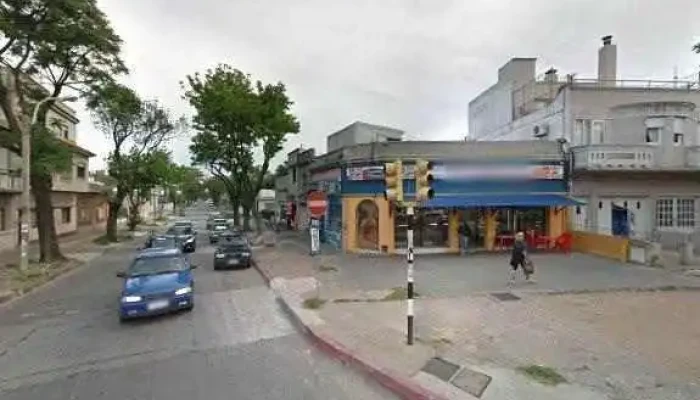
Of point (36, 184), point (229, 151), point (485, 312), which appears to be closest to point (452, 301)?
point (485, 312)

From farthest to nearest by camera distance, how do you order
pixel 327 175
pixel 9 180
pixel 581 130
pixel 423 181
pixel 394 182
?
pixel 9 180 < pixel 327 175 < pixel 581 130 < pixel 394 182 < pixel 423 181

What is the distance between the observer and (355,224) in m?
22.7

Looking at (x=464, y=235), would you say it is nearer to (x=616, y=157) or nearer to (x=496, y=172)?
(x=496, y=172)

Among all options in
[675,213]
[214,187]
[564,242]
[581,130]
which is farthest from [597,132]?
[214,187]

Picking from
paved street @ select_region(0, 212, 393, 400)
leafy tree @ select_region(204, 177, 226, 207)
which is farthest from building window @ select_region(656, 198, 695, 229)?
leafy tree @ select_region(204, 177, 226, 207)

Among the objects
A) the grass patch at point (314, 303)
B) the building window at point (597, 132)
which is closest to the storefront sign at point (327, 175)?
the grass patch at point (314, 303)

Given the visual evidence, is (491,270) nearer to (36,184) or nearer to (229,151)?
(36,184)

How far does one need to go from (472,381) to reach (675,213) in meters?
22.1

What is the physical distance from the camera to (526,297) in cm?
1241

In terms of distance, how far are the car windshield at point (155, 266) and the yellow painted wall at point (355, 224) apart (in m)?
10.5

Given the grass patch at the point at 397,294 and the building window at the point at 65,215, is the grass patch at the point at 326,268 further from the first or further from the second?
the building window at the point at 65,215

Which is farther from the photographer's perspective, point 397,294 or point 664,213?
point 664,213

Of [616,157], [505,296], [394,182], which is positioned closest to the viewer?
[394,182]

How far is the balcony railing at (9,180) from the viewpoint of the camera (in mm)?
26438
